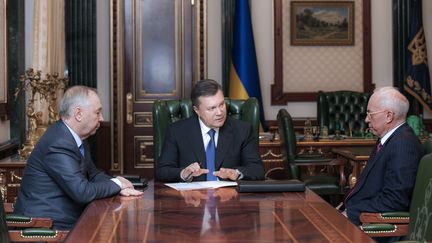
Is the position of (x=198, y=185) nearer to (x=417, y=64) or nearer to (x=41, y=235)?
(x=41, y=235)

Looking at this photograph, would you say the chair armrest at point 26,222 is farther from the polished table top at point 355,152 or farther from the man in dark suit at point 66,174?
the polished table top at point 355,152

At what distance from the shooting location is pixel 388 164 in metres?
3.15

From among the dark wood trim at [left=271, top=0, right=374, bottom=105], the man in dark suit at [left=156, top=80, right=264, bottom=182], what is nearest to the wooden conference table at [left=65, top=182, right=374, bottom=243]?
the man in dark suit at [left=156, top=80, right=264, bottom=182]

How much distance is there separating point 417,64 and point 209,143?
4400 millimetres

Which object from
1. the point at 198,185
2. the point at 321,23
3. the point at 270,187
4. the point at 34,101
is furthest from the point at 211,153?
the point at 321,23

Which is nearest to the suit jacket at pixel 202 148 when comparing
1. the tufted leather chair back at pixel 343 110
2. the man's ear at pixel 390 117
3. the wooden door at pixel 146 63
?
the man's ear at pixel 390 117

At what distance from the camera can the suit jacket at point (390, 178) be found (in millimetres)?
3055

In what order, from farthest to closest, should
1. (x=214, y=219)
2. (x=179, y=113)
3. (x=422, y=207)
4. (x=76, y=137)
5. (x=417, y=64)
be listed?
1. (x=417, y=64)
2. (x=179, y=113)
3. (x=76, y=137)
4. (x=422, y=207)
5. (x=214, y=219)

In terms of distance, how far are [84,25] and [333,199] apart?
3.37 meters

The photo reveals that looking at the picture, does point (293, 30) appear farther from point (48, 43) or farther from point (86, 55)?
point (48, 43)

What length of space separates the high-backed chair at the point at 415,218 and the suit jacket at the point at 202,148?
1.04 meters

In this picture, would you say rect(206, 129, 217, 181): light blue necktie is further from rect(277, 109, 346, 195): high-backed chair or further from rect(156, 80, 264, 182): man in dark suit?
rect(277, 109, 346, 195): high-backed chair

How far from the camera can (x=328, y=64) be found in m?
7.82

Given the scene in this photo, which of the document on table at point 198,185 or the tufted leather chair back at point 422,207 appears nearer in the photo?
the tufted leather chair back at point 422,207
